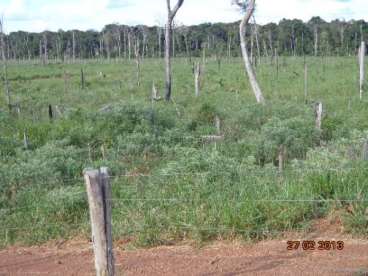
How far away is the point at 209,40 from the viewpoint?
60438mm

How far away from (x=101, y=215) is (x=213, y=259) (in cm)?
151

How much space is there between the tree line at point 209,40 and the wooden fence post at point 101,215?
42327 millimetres

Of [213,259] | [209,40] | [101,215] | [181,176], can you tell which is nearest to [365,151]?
[181,176]

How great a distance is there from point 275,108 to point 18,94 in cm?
1560

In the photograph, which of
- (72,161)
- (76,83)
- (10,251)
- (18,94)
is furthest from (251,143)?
(76,83)

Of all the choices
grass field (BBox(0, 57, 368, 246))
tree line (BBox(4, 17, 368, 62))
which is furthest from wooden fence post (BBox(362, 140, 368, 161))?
tree line (BBox(4, 17, 368, 62))

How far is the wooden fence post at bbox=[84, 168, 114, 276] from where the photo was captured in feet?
13.7

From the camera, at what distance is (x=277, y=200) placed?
5.68 metres

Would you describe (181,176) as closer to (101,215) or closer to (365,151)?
(365,151)

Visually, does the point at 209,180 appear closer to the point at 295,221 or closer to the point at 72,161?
the point at 295,221

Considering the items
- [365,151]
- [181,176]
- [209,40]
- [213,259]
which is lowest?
[213,259]
